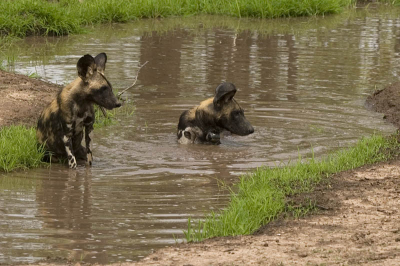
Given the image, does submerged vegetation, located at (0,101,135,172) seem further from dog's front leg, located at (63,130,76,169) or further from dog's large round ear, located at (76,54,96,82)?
dog's large round ear, located at (76,54,96,82)

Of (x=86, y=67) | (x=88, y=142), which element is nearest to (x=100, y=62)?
(x=86, y=67)

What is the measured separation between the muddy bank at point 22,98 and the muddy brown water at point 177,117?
810 mm

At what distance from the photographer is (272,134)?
8.95 m

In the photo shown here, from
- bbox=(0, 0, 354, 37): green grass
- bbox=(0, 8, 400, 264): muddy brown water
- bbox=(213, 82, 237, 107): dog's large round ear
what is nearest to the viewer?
bbox=(0, 8, 400, 264): muddy brown water

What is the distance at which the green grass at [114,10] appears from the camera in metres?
14.7

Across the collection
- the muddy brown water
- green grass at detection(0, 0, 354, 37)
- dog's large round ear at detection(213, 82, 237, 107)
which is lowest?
the muddy brown water

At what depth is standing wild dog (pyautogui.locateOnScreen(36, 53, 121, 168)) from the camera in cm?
729

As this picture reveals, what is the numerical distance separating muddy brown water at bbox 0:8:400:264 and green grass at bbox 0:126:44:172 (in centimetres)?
12

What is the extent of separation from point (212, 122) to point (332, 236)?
3.62 meters

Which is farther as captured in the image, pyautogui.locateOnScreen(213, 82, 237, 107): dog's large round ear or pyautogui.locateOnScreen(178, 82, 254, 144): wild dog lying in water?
pyautogui.locateOnScreen(178, 82, 254, 144): wild dog lying in water

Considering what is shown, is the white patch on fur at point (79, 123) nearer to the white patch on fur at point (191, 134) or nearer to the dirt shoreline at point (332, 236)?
the white patch on fur at point (191, 134)

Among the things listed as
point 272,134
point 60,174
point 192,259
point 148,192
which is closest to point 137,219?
point 148,192

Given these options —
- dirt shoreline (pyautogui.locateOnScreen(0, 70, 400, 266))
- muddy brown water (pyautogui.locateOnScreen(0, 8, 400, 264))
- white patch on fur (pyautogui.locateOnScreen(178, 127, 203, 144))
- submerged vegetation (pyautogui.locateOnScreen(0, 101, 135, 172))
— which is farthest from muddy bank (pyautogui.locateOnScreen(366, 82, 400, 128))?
submerged vegetation (pyautogui.locateOnScreen(0, 101, 135, 172))

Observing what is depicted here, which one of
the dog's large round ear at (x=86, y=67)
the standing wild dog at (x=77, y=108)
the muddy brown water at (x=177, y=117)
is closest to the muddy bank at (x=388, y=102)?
the muddy brown water at (x=177, y=117)
